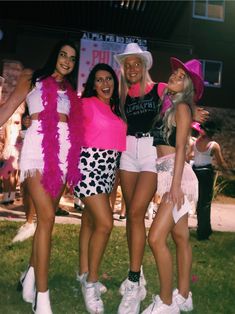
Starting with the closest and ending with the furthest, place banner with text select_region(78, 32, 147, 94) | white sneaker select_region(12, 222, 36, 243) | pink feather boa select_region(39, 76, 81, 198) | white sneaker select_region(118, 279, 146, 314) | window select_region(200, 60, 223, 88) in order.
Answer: pink feather boa select_region(39, 76, 81, 198), white sneaker select_region(118, 279, 146, 314), white sneaker select_region(12, 222, 36, 243), banner with text select_region(78, 32, 147, 94), window select_region(200, 60, 223, 88)

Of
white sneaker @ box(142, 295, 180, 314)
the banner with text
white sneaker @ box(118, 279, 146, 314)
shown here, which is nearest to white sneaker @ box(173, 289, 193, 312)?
white sneaker @ box(142, 295, 180, 314)

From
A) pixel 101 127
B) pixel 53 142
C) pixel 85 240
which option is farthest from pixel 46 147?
pixel 85 240

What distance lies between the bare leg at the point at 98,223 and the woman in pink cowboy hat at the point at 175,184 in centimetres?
34

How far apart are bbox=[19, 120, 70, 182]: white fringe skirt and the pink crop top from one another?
0.18m

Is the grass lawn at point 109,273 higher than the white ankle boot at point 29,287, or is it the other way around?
the white ankle boot at point 29,287

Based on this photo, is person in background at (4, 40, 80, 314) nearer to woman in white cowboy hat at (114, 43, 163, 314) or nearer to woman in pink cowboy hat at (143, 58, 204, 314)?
woman in white cowboy hat at (114, 43, 163, 314)

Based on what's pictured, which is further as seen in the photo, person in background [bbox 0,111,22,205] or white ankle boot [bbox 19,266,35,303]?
person in background [bbox 0,111,22,205]

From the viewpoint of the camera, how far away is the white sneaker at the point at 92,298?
269 cm

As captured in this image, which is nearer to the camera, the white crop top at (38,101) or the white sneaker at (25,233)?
the white crop top at (38,101)

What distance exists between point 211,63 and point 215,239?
11.3 metres

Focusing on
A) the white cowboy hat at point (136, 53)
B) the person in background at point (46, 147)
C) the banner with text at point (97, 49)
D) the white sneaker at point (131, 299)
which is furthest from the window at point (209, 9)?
the white sneaker at point (131, 299)

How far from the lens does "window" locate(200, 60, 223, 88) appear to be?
610 inches

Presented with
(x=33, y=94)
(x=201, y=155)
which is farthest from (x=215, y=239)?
(x=33, y=94)

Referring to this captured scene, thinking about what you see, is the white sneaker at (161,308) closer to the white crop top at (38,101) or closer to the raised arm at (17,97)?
the white crop top at (38,101)
